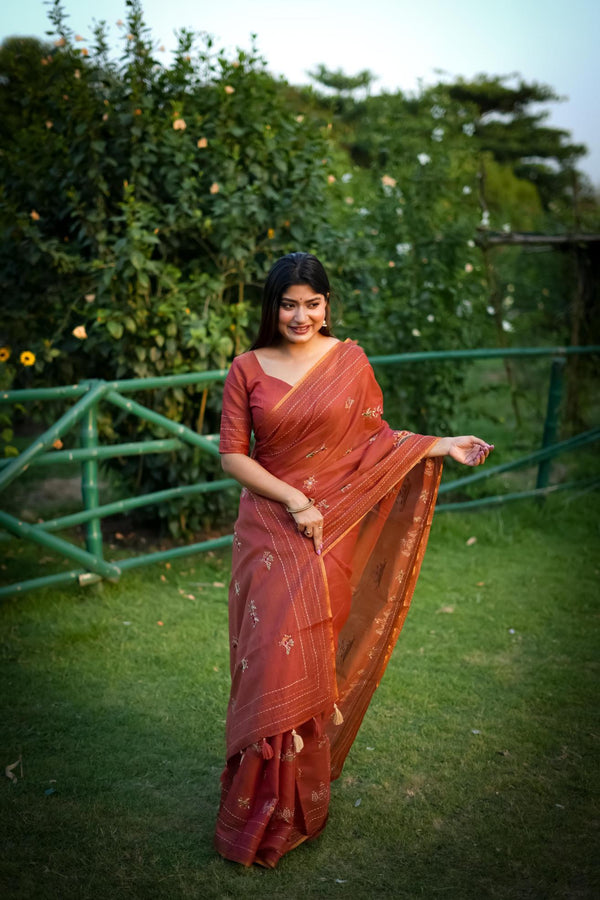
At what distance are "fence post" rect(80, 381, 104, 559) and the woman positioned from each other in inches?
69.2

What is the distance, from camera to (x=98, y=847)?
7.87ft

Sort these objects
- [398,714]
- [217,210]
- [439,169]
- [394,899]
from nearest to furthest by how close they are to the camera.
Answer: [394,899] → [398,714] → [217,210] → [439,169]

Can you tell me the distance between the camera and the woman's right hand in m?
2.26

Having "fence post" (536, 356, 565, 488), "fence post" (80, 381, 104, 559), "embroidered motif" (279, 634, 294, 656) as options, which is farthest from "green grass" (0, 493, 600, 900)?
"fence post" (536, 356, 565, 488)

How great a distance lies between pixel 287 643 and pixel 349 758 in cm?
89

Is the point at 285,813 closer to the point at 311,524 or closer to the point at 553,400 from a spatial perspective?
the point at 311,524

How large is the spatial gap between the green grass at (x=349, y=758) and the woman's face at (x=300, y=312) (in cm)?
151

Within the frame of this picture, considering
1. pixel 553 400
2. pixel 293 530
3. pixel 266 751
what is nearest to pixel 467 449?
pixel 293 530

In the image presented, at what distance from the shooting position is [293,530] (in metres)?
2.32

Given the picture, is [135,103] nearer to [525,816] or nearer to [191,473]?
[191,473]

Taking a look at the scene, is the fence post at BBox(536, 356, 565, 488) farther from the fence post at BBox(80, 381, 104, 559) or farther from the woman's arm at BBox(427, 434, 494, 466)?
the woman's arm at BBox(427, 434, 494, 466)

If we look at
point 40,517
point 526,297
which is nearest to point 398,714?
point 40,517

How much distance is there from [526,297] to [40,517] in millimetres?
5894

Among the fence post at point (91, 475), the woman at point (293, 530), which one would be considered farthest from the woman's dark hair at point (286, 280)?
the fence post at point (91, 475)
